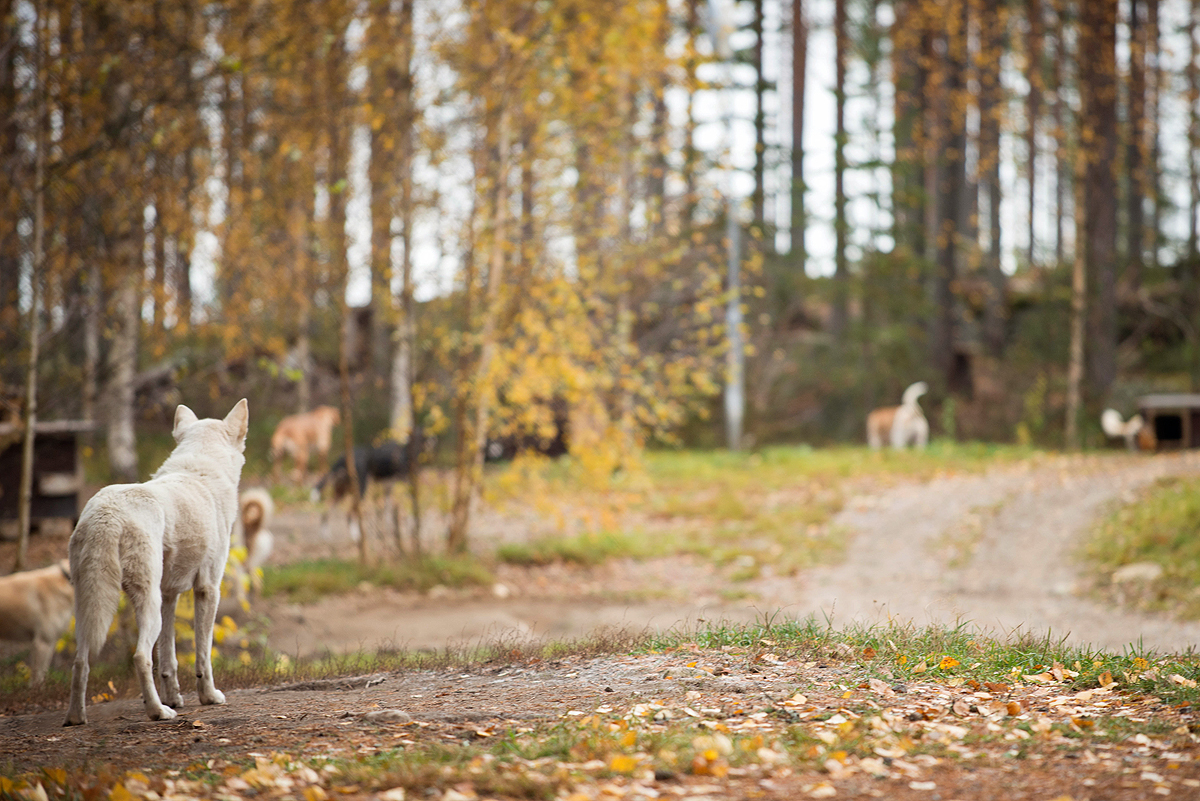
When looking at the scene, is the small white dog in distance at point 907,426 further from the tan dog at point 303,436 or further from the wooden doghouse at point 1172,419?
the tan dog at point 303,436

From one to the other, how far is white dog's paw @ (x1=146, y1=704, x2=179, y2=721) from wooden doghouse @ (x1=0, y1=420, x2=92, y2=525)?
7703 millimetres

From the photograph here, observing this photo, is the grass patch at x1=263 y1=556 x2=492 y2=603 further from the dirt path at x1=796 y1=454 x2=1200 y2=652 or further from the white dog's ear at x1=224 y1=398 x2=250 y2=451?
the white dog's ear at x1=224 y1=398 x2=250 y2=451

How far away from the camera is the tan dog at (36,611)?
19.4 ft

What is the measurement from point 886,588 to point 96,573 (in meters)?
8.17

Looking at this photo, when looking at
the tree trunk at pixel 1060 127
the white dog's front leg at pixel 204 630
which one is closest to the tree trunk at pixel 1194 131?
the tree trunk at pixel 1060 127

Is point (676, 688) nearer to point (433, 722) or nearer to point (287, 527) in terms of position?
point (433, 722)

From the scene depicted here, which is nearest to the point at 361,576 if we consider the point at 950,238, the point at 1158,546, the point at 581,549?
the point at 581,549

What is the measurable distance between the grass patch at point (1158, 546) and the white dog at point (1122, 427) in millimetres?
4233

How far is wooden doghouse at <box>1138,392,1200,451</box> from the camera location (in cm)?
1462

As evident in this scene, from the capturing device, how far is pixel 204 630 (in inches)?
161

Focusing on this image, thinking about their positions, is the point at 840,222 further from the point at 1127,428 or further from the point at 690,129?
the point at 690,129

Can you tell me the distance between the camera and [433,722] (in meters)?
3.93

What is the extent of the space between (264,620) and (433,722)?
183 inches

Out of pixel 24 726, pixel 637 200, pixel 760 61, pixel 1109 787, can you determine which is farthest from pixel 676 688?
pixel 760 61
